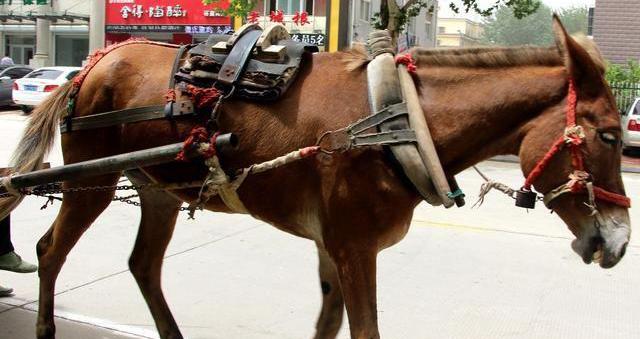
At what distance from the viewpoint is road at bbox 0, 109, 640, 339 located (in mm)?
4441

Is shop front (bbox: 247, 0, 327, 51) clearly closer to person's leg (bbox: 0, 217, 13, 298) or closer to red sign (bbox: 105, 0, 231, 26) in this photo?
red sign (bbox: 105, 0, 231, 26)

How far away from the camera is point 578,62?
254cm

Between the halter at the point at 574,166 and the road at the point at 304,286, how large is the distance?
2.00 m

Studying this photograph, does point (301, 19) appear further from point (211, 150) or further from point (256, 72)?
point (211, 150)

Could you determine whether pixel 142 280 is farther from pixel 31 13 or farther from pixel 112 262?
pixel 31 13

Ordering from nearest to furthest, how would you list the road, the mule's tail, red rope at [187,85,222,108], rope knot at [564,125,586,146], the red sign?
1. rope knot at [564,125,586,146]
2. red rope at [187,85,222,108]
3. the mule's tail
4. the road
5. the red sign

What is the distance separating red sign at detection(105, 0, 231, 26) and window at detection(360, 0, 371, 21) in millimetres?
5890

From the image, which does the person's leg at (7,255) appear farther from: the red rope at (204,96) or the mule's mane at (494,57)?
the mule's mane at (494,57)

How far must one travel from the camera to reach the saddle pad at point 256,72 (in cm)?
295

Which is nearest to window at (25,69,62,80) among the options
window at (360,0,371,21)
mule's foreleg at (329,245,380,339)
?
window at (360,0,371,21)

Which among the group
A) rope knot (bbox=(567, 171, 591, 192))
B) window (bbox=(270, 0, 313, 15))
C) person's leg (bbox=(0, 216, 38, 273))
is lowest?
person's leg (bbox=(0, 216, 38, 273))

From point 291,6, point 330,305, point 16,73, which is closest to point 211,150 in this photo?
point 330,305

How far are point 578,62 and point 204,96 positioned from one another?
152cm

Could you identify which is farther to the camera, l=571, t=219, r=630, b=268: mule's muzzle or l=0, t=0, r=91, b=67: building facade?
l=0, t=0, r=91, b=67: building facade
